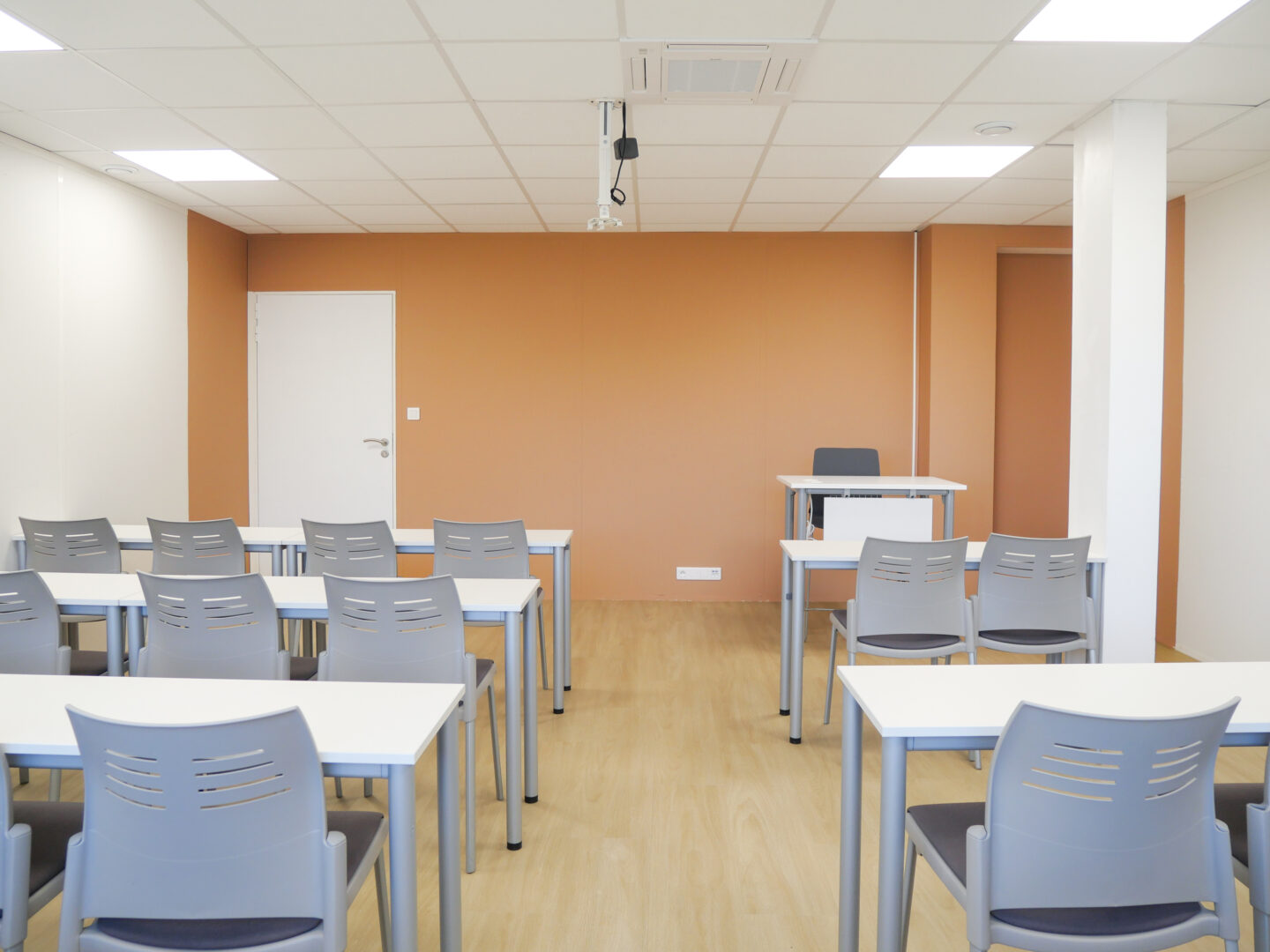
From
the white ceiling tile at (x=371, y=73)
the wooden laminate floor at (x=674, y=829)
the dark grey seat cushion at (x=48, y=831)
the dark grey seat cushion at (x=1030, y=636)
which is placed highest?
the white ceiling tile at (x=371, y=73)

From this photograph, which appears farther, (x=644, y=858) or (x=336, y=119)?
(x=336, y=119)

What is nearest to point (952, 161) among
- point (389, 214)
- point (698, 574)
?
point (698, 574)

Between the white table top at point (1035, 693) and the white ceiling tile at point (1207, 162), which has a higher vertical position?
the white ceiling tile at point (1207, 162)

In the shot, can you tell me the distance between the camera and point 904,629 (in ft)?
11.0

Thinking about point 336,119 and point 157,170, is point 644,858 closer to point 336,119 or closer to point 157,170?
point 336,119

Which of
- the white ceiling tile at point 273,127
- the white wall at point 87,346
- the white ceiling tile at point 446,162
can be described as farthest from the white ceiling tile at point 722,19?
the white wall at point 87,346

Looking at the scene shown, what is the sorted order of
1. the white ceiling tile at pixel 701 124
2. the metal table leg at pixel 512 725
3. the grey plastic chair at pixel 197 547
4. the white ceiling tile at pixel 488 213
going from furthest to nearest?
1. the white ceiling tile at pixel 488 213
2. the white ceiling tile at pixel 701 124
3. the grey plastic chair at pixel 197 547
4. the metal table leg at pixel 512 725

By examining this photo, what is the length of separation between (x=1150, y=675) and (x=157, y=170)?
528cm

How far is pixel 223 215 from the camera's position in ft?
19.5

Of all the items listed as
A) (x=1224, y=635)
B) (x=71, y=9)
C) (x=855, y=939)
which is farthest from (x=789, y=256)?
(x=855, y=939)

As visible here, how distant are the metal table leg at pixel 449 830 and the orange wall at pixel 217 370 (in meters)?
4.85

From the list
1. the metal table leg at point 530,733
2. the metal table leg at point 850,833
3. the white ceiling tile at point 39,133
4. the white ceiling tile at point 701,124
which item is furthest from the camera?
the white ceiling tile at point 39,133

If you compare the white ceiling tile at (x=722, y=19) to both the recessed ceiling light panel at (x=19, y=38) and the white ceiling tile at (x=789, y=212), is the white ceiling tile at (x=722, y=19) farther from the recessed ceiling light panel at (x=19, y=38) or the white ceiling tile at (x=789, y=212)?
the white ceiling tile at (x=789, y=212)

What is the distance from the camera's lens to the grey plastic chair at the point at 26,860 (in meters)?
1.47
